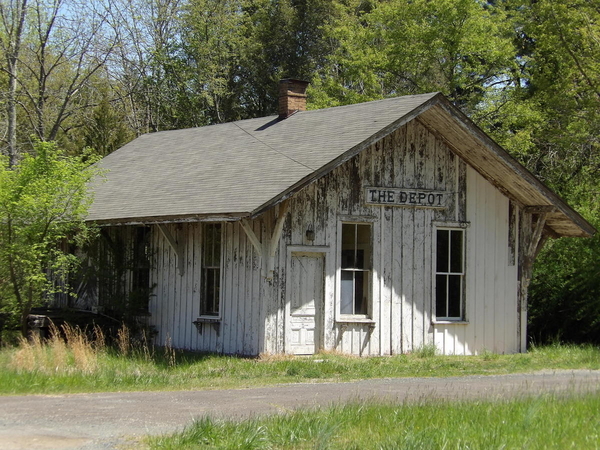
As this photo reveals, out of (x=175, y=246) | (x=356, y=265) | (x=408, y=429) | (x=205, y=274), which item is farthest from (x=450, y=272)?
(x=408, y=429)

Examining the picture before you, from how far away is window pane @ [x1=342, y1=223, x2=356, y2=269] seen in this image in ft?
60.9

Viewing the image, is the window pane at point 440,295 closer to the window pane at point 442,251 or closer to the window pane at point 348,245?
the window pane at point 442,251

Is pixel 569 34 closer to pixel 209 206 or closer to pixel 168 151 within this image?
pixel 168 151

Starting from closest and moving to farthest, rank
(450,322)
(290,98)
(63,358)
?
(63,358) < (450,322) < (290,98)

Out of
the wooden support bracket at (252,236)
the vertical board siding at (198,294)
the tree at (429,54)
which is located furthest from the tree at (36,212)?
the tree at (429,54)

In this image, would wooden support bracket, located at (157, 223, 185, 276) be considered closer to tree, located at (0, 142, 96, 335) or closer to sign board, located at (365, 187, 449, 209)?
tree, located at (0, 142, 96, 335)

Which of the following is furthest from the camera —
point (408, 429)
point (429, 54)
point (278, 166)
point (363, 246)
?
point (429, 54)

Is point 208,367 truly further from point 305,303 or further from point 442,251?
point 442,251

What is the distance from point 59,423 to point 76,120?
35.4 m

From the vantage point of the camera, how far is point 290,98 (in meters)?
22.6

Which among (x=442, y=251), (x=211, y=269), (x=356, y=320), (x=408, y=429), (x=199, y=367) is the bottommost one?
A: (x=199, y=367)

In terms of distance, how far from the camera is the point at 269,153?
768 inches

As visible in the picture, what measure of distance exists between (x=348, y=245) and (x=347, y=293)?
1000mm

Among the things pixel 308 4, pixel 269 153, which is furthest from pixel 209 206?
pixel 308 4
